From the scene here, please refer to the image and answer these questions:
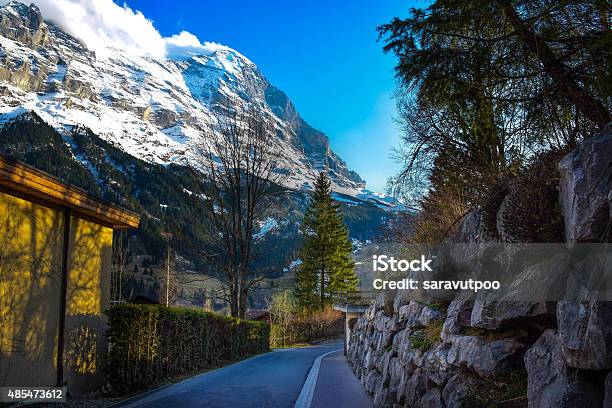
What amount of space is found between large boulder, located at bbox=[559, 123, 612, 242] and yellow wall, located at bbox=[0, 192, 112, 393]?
24.5ft

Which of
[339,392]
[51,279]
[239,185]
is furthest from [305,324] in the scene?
[51,279]

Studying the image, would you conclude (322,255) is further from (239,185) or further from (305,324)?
(239,185)

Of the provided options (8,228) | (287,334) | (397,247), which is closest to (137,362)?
Answer: (8,228)

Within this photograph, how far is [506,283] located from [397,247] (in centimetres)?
937

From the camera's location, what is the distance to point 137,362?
10.4m

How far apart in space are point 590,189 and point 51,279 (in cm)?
847

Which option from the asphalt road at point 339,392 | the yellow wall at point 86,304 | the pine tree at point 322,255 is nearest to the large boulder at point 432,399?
the asphalt road at point 339,392

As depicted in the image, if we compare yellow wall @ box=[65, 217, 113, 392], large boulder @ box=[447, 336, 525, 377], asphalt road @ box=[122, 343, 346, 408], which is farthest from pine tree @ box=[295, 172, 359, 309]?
large boulder @ box=[447, 336, 525, 377]

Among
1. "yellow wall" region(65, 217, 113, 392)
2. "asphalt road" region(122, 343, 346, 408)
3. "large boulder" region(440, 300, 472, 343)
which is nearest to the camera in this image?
"large boulder" region(440, 300, 472, 343)

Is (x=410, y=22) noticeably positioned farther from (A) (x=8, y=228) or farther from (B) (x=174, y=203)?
(B) (x=174, y=203)

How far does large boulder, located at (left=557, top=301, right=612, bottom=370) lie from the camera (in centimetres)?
270

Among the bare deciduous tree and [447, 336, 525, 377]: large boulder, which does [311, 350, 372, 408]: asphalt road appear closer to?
[447, 336, 525, 377]: large boulder

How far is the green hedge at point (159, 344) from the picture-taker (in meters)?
9.92

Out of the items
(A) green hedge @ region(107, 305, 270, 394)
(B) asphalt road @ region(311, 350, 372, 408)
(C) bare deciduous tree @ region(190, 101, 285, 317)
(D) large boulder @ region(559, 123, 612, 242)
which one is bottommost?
(B) asphalt road @ region(311, 350, 372, 408)
